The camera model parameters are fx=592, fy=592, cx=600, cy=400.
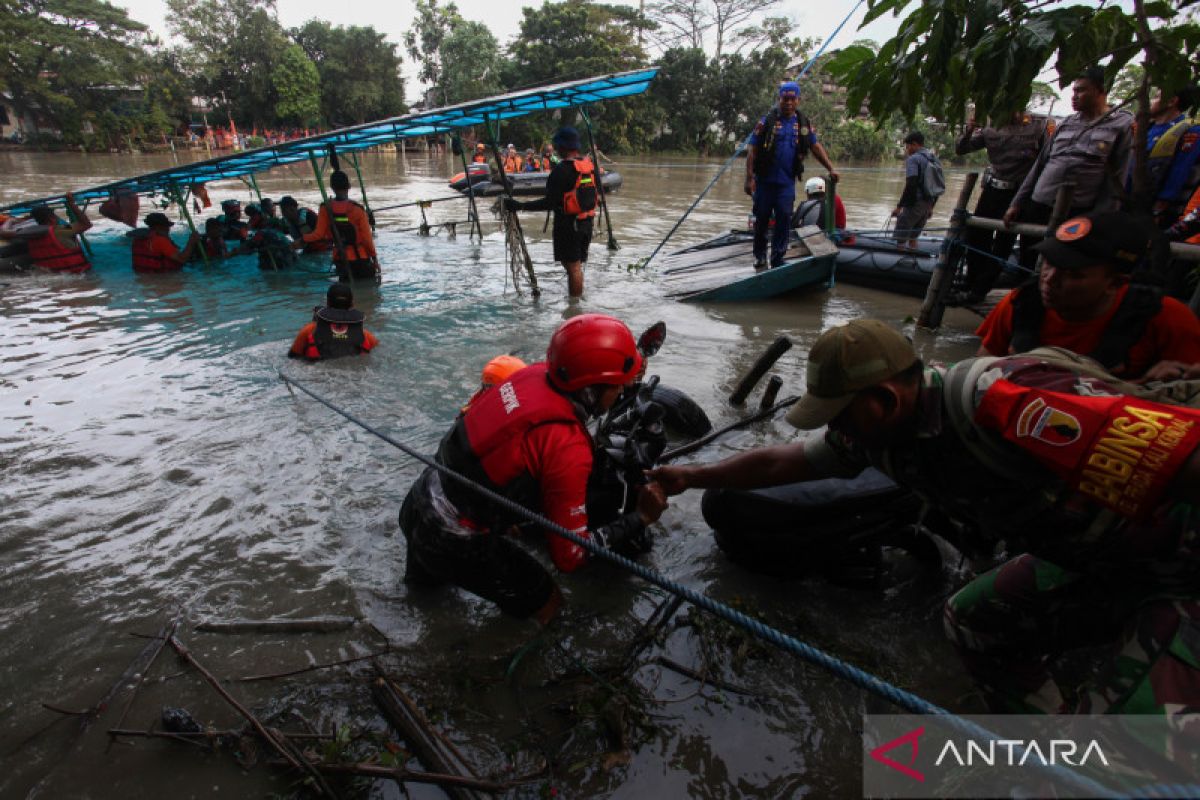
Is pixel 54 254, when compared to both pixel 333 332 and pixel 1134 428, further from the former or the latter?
pixel 1134 428

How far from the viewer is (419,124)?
355 inches

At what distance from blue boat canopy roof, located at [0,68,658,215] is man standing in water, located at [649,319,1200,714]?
6.79m

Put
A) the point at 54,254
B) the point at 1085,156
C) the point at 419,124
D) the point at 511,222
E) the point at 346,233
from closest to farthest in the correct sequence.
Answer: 1. the point at 1085,156
2. the point at 511,222
3. the point at 419,124
4. the point at 346,233
5. the point at 54,254

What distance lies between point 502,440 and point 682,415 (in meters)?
2.36

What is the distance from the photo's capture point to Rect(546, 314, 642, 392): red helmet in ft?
8.04

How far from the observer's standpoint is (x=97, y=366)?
20.7ft

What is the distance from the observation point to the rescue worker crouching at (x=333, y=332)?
628cm

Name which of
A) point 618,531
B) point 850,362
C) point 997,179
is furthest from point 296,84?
point 850,362

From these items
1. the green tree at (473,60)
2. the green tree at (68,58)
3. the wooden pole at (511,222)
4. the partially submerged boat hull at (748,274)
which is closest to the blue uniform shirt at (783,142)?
the partially submerged boat hull at (748,274)

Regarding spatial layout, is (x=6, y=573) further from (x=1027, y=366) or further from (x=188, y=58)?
(x=188, y=58)

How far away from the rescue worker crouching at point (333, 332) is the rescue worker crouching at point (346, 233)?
3174 mm

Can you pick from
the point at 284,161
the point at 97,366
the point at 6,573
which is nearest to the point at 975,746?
the point at 6,573

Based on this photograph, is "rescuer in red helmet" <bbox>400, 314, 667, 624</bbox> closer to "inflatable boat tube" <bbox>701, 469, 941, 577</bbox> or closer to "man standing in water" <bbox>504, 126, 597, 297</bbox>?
"inflatable boat tube" <bbox>701, 469, 941, 577</bbox>

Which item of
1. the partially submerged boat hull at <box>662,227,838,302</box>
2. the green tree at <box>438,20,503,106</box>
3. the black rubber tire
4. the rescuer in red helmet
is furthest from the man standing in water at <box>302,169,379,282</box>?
the green tree at <box>438,20,503,106</box>
